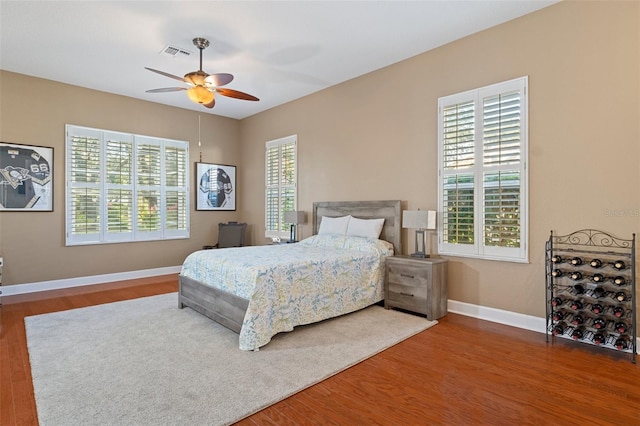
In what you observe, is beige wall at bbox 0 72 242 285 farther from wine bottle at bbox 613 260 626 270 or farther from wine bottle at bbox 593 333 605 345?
wine bottle at bbox 613 260 626 270

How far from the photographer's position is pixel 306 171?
604cm

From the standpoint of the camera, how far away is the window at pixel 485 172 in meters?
3.54

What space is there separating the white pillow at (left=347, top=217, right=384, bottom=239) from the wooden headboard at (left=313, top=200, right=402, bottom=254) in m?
0.11

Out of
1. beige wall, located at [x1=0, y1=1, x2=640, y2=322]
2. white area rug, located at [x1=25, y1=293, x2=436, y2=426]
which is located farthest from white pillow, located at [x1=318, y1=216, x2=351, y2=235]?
white area rug, located at [x1=25, y1=293, x2=436, y2=426]

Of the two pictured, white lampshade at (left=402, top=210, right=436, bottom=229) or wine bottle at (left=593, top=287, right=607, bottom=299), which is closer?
wine bottle at (left=593, top=287, right=607, bottom=299)

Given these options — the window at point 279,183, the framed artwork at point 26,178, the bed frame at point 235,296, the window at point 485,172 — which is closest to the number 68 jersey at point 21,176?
the framed artwork at point 26,178

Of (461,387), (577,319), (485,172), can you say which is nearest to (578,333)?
(577,319)

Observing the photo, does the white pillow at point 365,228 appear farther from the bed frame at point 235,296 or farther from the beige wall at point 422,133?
the beige wall at point 422,133

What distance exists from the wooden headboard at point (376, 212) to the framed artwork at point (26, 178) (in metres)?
4.20

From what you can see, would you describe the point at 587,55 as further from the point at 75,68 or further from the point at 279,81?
the point at 75,68

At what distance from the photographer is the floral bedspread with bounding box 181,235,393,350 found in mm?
3064

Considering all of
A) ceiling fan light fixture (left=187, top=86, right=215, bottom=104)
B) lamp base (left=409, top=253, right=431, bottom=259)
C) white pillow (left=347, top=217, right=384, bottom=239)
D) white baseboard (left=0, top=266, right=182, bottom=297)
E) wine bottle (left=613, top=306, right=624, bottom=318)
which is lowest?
white baseboard (left=0, top=266, right=182, bottom=297)

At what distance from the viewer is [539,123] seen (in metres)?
3.42

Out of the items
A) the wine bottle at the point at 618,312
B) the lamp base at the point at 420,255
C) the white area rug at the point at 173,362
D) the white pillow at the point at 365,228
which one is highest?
the white pillow at the point at 365,228
